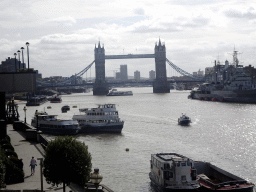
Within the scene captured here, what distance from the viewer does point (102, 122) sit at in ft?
142

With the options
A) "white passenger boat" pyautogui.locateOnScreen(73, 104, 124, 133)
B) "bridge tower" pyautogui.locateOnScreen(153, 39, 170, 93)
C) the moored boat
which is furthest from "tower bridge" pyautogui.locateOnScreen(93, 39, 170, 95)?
the moored boat

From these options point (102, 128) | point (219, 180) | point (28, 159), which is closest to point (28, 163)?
point (28, 159)

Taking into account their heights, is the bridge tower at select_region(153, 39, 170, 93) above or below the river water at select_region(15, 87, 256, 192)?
above

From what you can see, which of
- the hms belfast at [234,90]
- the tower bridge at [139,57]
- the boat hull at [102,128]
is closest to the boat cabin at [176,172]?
the boat hull at [102,128]

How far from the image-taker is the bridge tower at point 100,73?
161125mm

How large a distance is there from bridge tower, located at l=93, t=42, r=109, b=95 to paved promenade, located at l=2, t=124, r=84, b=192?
123025 mm

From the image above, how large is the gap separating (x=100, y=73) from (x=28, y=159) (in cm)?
14859

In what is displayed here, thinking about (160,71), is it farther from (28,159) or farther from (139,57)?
(28,159)

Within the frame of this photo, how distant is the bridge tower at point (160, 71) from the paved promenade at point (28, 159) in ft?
421

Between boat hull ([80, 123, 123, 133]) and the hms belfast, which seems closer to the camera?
boat hull ([80, 123, 123, 133])

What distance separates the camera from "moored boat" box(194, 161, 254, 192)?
732 inches

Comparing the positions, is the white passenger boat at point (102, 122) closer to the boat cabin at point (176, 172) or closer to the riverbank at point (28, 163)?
the riverbank at point (28, 163)

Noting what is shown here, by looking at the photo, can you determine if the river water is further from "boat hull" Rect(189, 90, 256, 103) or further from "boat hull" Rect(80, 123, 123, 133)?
"boat hull" Rect(189, 90, 256, 103)

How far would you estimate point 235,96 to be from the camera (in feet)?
296
